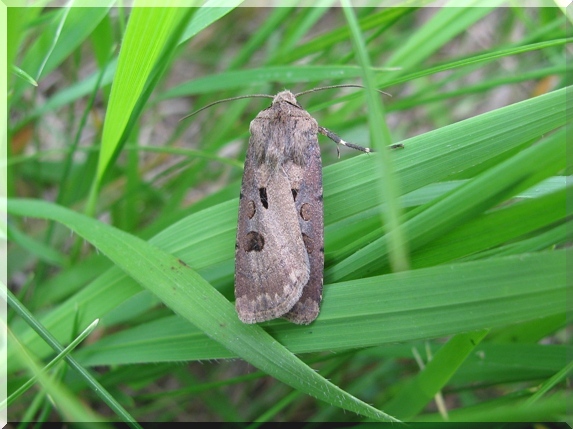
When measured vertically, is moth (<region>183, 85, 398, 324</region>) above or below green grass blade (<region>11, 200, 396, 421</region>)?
above

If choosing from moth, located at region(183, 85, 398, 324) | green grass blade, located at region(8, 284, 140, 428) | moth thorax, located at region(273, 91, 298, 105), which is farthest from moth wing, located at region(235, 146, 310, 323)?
green grass blade, located at region(8, 284, 140, 428)

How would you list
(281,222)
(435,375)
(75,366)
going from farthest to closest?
(281,222) < (435,375) < (75,366)

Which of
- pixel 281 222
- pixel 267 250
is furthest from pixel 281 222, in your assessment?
pixel 267 250

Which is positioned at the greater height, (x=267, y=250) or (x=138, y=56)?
(x=138, y=56)

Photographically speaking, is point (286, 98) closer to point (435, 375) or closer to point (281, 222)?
point (281, 222)

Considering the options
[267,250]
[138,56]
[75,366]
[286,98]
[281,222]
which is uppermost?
[286,98]

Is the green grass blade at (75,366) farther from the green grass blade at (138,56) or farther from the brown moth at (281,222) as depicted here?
the green grass blade at (138,56)

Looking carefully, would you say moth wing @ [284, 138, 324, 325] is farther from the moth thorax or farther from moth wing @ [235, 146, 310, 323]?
the moth thorax
